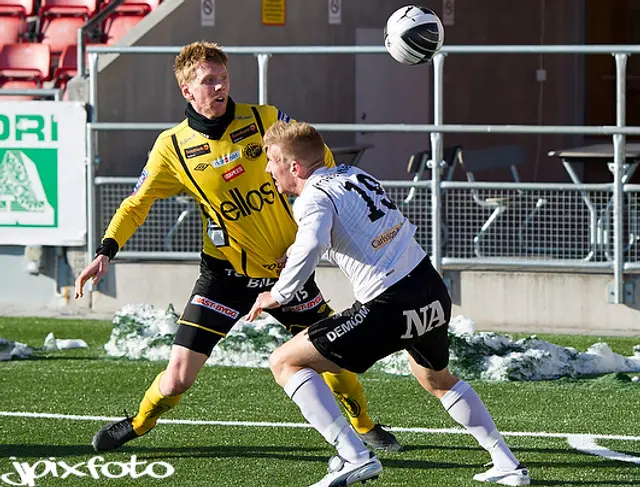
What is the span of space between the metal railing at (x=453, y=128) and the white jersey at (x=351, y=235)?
5081 millimetres

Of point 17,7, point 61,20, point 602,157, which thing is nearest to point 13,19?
point 17,7

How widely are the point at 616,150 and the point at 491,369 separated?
8.48 feet

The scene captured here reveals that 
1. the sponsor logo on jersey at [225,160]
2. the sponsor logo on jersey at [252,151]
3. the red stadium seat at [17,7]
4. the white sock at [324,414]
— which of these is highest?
the red stadium seat at [17,7]

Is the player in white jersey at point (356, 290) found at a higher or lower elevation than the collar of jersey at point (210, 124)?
lower

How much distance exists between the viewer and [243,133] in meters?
6.74

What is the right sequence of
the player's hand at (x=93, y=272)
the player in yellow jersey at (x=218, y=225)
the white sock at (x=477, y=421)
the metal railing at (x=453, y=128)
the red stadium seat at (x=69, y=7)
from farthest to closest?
the red stadium seat at (x=69, y=7)
the metal railing at (x=453, y=128)
the player in yellow jersey at (x=218, y=225)
the player's hand at (x=93, y=272)
the white sock at (x=477, y=421)

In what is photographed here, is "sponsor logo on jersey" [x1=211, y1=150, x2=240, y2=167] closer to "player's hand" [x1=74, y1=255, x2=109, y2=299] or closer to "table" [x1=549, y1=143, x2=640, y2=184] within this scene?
"player's hand" [x1=74, y1=255, x2=109, y2=299]

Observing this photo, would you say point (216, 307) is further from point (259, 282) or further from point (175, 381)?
point (175, 381)

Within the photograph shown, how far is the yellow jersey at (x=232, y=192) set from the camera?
22.0ft

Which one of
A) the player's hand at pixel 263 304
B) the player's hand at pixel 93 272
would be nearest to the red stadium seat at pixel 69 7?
the player's hand at pixel 93 272

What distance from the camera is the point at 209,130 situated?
6691mm

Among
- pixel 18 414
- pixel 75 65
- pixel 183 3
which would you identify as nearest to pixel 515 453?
pixel 18 414

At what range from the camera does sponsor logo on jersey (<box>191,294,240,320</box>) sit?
6.72 metres

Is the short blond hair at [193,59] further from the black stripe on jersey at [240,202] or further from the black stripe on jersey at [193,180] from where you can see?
the black stripe on jersey at [240,202]
